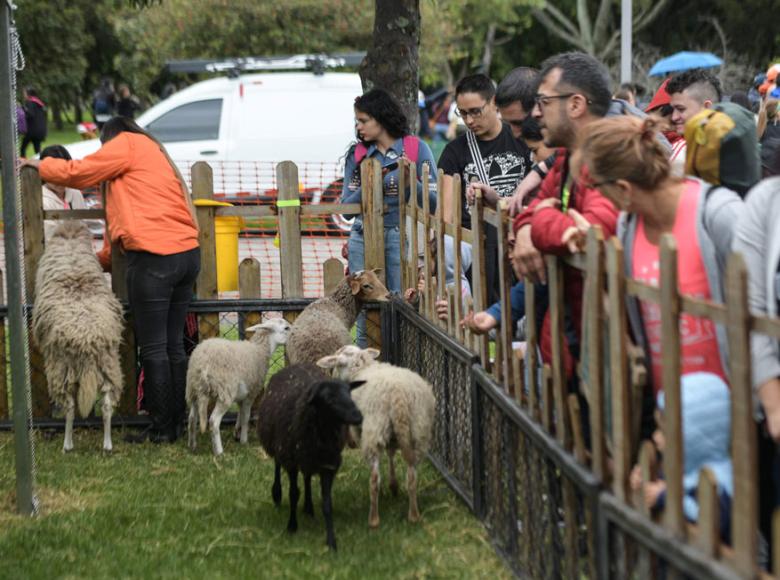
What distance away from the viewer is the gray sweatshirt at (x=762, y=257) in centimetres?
314

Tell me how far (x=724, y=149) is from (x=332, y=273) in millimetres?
4535

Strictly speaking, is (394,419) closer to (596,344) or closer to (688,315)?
(596,344)

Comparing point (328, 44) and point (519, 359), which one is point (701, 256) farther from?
point (328, 44)

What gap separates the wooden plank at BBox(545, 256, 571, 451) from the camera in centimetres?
433

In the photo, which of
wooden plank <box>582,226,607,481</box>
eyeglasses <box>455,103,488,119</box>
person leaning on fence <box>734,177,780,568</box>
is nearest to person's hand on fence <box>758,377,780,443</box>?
person leaning on fence <box>734,177,780,568</box>

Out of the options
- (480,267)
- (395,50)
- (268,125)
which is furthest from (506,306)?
(268,125)

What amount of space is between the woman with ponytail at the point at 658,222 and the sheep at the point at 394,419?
2.09 metres

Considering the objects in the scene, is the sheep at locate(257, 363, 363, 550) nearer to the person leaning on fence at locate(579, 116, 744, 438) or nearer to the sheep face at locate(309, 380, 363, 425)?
the sheep face at locate(309, 380, 363, 425)

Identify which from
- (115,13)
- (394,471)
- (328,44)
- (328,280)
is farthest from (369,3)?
(394,471)

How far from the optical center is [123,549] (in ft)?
18.4

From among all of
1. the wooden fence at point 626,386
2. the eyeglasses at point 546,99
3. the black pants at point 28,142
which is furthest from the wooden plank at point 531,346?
the black pants at point 28,142

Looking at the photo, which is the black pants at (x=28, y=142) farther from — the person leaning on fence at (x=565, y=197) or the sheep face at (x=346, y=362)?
the person leaning on fence at (x=565, y=197)

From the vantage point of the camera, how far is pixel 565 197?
4.56m

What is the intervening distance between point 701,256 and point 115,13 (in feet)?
134
